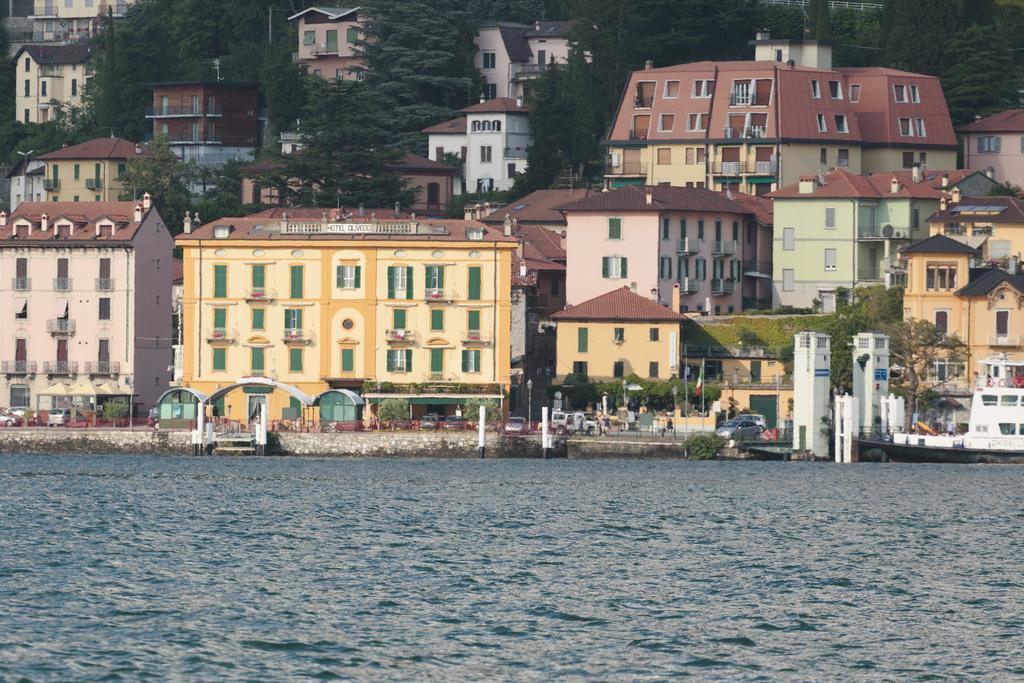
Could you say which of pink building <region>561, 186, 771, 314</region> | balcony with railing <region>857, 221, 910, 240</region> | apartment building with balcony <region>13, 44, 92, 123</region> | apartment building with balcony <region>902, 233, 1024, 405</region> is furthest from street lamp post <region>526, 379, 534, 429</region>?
apartment building with balcony <region>13, 44, 92, 123</region>

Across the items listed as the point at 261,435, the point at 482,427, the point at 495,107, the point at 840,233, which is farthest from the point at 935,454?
the point at 495,107

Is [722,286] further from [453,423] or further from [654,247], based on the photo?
[453,423]

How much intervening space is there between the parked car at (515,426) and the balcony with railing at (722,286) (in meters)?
17.8

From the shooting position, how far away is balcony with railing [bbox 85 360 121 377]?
330ft

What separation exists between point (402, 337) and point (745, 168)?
30183mm

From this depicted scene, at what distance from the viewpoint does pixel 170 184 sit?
131875 mm

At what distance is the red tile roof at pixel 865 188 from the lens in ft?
358

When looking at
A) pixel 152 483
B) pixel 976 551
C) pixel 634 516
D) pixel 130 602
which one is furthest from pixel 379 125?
pixel 130 602

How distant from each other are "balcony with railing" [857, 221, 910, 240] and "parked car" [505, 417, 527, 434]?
73.7 ft

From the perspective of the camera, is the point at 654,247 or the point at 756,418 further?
the point at 654,247

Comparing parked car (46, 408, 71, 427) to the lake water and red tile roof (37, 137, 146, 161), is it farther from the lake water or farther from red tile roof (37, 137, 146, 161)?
red tile roof (37, 137, 146, 161)

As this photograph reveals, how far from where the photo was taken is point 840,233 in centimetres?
10894

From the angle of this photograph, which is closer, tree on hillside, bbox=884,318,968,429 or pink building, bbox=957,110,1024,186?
tree on hillside, bbox=884,318,968,429

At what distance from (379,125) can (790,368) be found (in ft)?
151
